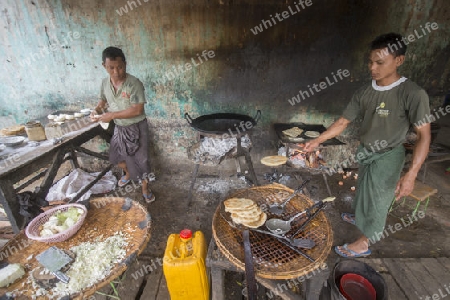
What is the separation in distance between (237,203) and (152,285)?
1.63 metres

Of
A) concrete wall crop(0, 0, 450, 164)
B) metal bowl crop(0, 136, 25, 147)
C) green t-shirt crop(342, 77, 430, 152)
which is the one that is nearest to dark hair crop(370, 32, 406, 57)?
green t-shirt crop(342, 77, 430, 152)

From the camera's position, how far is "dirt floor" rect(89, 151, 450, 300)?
3211mm

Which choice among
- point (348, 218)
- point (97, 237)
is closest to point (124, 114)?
point (97, 237)

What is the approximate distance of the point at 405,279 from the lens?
280 cm

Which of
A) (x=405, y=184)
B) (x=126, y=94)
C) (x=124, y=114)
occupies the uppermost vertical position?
(x=126, y=94)

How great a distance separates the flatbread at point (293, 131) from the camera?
14.2ft

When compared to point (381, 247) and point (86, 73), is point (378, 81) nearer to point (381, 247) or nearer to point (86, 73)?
point (381, 247)

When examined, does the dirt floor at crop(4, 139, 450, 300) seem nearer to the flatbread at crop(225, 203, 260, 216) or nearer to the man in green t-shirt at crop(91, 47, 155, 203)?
the man in green t-shirt at crop(91, 47, 155, 203)

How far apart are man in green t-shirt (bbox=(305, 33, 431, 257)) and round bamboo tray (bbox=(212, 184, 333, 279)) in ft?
3.73

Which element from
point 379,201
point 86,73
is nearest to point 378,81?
point 379,201

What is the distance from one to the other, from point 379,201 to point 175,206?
315 centimetres

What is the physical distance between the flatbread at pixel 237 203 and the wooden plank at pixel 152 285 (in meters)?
1.50

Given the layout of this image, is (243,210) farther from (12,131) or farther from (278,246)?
(12,131)

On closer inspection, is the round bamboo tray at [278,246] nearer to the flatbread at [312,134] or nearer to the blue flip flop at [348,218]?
the blue flip flop at [348,218]
